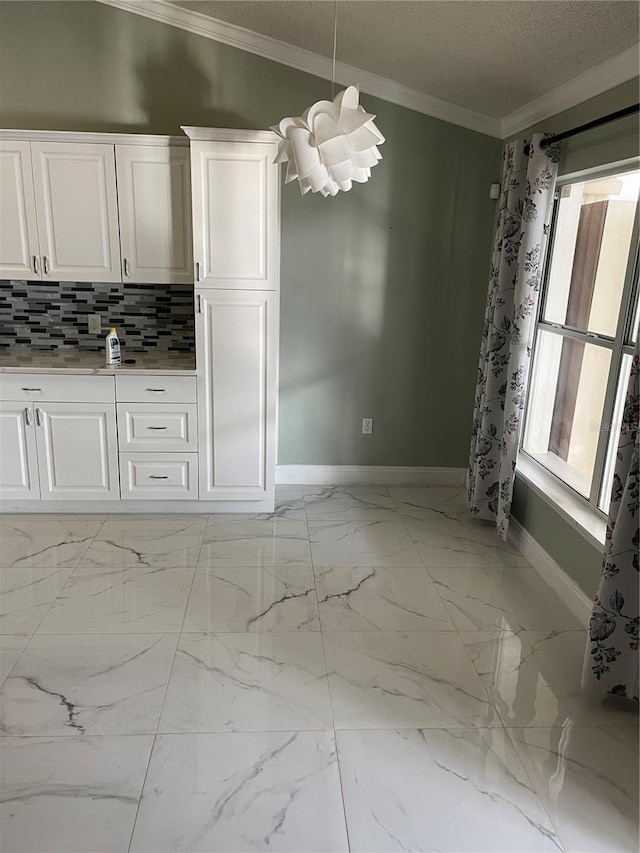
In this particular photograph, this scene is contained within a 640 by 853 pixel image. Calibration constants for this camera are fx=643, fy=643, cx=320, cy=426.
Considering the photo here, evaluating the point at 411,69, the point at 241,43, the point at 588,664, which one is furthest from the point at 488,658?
the point at 241,43

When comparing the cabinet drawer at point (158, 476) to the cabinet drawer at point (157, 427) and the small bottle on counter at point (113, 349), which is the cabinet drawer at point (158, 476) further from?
the small bottle on counter at point (113, 349)

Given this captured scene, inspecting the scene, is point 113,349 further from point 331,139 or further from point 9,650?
point 331,139

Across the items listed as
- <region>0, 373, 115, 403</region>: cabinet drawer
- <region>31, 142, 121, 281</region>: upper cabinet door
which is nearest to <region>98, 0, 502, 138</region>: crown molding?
<region>31, 142, 121, 281</region>: upper cabinet door

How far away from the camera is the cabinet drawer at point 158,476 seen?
3.73 metres

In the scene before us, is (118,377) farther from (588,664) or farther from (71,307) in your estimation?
(588,664)

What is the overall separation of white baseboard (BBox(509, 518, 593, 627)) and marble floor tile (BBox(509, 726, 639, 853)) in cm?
67

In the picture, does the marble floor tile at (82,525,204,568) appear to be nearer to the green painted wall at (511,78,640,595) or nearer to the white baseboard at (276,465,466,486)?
the white baseboard at (276,465,466,486)

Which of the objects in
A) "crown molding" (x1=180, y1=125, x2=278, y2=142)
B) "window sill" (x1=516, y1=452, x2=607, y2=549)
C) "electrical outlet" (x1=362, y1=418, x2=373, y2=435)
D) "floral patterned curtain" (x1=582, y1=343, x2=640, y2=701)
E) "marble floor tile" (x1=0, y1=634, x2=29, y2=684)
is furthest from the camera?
"electrical outlet" (x1=362, y1=418, x2=373, y2=435)

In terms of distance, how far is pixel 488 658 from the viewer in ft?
8.53

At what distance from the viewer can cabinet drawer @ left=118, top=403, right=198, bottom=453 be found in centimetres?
365

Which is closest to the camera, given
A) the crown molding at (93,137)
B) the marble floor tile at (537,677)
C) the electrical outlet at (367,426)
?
the marble floor tile at (537,677)

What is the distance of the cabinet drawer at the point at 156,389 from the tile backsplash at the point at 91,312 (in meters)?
0.59

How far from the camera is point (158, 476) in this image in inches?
148

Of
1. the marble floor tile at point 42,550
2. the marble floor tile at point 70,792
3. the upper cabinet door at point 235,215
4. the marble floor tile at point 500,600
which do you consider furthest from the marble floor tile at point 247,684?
the upper cabinet door at point 235,215
